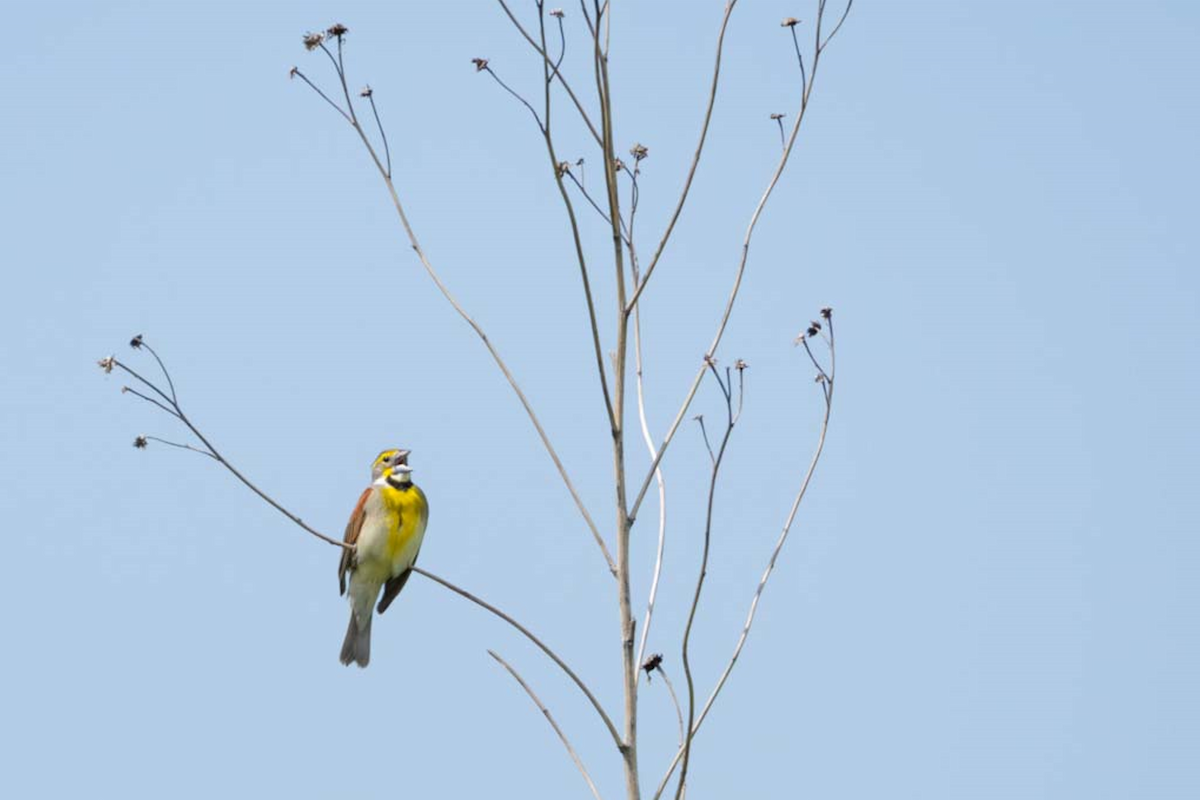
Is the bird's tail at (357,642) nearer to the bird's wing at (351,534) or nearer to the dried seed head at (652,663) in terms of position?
the bird's wing at (351,534)

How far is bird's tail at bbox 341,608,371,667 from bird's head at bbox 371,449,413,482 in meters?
0.77

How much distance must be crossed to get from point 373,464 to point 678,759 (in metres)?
5.51

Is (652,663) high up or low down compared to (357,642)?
down

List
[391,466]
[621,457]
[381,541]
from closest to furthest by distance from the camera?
[621,457] < [381,541] < [391,466]

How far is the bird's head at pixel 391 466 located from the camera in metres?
8.61

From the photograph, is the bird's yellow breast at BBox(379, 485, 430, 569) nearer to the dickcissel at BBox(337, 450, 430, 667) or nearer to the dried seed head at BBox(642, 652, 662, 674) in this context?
the dickcissel at BBox(337, 450, 430, 667)

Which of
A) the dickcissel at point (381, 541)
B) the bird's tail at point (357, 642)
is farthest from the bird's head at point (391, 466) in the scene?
the bird's tail at point (357, 642)

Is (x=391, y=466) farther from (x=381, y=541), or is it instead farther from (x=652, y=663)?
(x=652, y=663)

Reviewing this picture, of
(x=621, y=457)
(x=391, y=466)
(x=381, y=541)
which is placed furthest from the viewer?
(x=391, y=466)

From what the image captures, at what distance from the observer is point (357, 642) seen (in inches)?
346

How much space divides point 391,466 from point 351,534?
455mm

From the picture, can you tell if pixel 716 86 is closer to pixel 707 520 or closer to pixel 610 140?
pixel 610 140

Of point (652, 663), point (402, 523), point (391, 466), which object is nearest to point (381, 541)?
point (402, 523)

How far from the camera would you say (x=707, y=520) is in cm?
376
